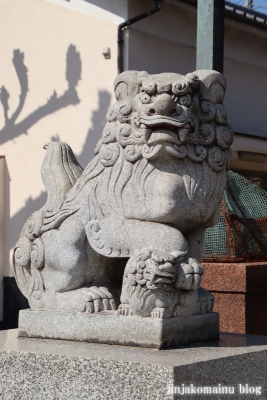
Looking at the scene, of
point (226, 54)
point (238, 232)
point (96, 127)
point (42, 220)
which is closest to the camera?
point (42, 220)

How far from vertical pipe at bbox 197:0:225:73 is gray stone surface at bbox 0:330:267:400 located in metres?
2.51

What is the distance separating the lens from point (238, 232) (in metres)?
6.25

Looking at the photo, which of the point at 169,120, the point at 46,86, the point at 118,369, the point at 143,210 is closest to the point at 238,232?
the point at 143,210

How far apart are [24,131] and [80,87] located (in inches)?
46.7

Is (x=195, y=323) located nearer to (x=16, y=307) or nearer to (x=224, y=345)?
(x=224, y=345)

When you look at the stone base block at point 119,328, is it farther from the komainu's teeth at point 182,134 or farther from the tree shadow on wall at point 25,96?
the tree shadow on wall at point 25,96

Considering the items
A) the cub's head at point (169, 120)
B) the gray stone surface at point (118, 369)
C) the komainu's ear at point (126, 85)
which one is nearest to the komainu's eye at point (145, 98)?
the cub's head at point (169, 120)

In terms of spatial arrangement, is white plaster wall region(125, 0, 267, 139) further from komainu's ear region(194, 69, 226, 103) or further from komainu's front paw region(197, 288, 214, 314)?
komainu's front paw region(197, 288, 214, 314)

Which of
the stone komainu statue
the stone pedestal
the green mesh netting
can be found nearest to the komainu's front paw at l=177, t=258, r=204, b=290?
the stone komainu statue

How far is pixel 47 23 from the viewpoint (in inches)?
372

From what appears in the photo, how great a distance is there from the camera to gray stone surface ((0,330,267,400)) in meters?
3.17

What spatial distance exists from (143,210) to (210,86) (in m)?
0.77

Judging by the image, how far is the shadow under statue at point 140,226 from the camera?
3.54m

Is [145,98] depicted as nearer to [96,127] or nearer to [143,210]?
[143,210]
